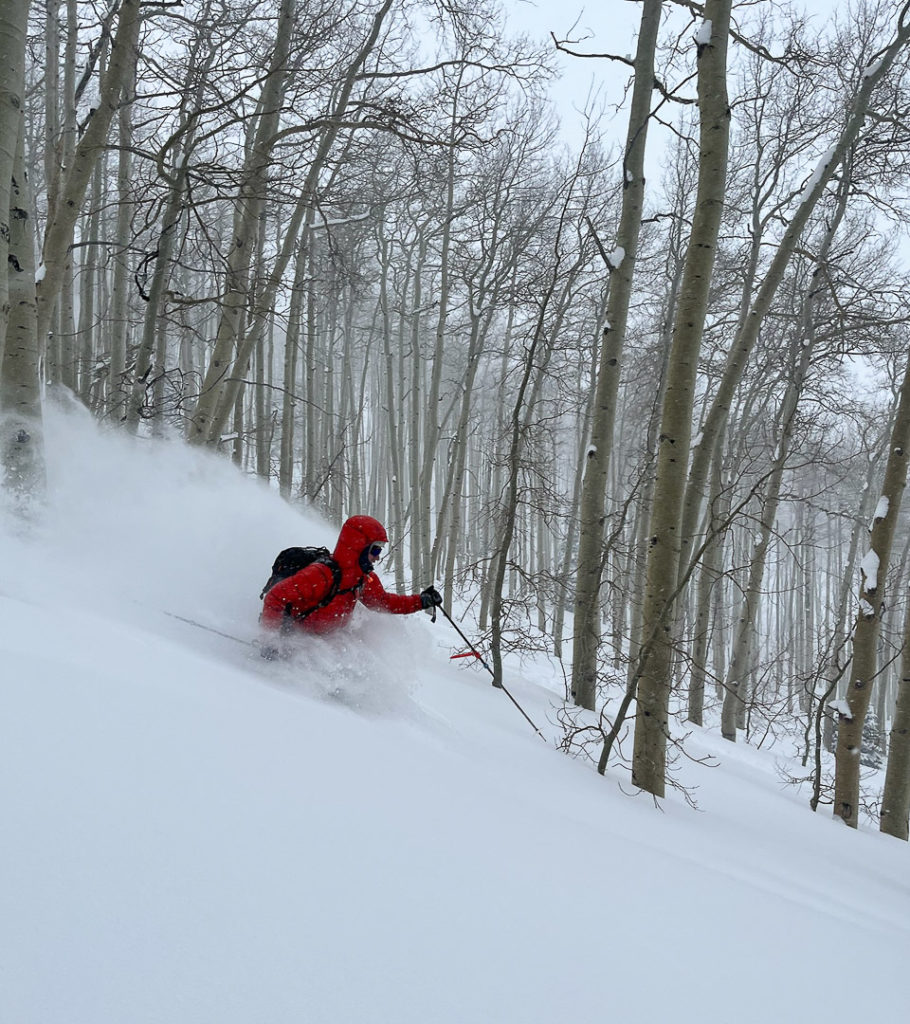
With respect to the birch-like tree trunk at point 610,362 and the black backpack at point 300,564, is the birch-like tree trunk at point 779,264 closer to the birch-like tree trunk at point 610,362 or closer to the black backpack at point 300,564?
the birch-like tree trunk at point 610,362

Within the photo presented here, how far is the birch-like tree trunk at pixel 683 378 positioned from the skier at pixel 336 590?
4.68ft

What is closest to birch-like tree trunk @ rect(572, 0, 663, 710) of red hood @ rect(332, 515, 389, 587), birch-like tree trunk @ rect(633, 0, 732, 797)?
birch-like tree trunk @ rect(633, 0, 732, 797)

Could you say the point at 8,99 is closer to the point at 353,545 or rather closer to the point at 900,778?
the point at 353,545

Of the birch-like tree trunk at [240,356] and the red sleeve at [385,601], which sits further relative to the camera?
the birch-like tree trunk at [240,356]

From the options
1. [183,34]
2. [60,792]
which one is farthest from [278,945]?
[183,34]

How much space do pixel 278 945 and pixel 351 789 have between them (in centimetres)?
75

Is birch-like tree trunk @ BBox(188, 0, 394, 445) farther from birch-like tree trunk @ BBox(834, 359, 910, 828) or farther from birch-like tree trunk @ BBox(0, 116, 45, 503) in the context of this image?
birch-like tree trunk @ BBox(834, 359, 910, 828)

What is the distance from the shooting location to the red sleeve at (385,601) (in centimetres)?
464

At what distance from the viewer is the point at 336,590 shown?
4250 millimetres

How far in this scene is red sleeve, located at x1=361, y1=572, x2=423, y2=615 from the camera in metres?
4.64

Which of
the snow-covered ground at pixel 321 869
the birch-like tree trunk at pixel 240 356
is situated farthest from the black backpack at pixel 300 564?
the birch-like tree trunk at pixel 240 356

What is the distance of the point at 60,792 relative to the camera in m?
1.45

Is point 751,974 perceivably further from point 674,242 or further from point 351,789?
point 674,242

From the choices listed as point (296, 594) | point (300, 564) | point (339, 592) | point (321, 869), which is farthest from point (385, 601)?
point (321, 869)
